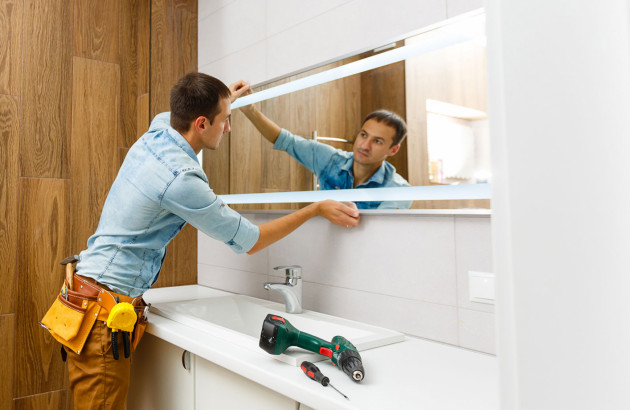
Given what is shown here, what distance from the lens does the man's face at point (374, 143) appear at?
1.30 meters

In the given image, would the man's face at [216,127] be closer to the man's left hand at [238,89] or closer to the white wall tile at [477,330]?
the man's left hand at [238,89]

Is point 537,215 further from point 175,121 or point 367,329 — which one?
point 175,121

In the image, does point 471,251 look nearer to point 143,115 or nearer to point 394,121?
point 394,121

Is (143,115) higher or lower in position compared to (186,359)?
higher

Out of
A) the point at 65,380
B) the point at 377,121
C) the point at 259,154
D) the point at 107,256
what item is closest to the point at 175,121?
the point at 259,154

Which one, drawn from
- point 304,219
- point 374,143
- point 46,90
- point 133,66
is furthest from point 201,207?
point 133,66

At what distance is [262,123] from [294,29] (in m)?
0.38

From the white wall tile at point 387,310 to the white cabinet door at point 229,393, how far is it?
1.53ft

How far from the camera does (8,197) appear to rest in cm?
189

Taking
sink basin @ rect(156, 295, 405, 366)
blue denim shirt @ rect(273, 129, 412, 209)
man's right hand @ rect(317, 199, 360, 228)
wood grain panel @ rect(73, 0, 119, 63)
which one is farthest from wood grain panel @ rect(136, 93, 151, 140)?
man's right hand @ rect(317, 199, 360, 228)

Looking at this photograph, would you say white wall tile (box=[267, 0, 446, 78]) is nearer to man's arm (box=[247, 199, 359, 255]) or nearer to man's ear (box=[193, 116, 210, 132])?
man's ear (box=[193, 116, 210, 132])

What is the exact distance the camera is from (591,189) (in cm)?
26

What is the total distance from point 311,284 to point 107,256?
70 cm

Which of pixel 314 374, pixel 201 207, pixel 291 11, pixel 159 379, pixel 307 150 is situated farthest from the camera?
pixel 291 11
